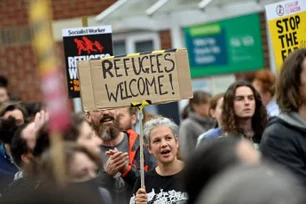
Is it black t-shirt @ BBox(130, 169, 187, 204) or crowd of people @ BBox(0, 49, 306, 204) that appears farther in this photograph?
black t-shirt @ BBox(130, 169, 187, 204)

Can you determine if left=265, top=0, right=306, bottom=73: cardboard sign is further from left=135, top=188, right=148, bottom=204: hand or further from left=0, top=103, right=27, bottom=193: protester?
left=0, top=103, right=27, bottom=193: protester

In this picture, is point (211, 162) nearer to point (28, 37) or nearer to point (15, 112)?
point (15, 112)

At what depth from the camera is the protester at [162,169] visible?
21.7ft

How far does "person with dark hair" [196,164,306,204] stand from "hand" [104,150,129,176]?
14.3 ft

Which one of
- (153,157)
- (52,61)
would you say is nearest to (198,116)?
(153,157)

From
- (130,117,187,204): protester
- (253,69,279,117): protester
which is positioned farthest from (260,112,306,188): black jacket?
(253,69,279,117): protester

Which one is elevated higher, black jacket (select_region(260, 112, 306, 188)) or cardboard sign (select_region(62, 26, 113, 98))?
cardboard sign (select_region(62, 26, 113, 98))

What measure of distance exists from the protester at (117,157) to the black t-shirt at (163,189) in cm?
28

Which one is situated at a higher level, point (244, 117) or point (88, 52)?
point (88, 52)

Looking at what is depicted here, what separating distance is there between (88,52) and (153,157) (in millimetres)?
1143

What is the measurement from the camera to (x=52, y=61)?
312 cm

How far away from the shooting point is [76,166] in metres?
3.72

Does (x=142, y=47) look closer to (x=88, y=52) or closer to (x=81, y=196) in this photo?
(x=88, y=52)

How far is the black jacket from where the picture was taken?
528 centimetres
